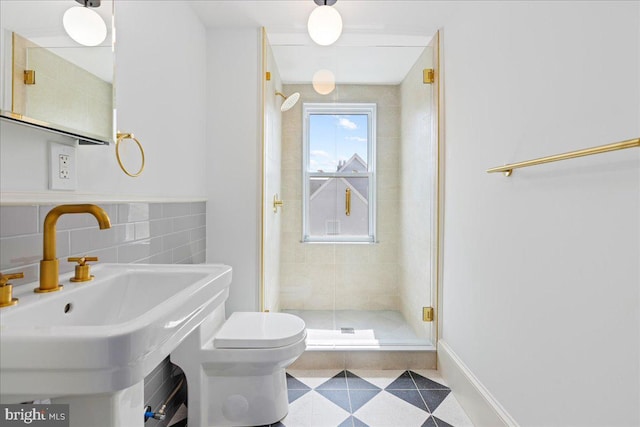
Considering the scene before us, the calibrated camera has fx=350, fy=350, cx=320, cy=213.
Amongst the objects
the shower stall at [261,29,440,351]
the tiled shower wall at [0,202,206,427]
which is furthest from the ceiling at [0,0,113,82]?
the shower stall at [261,29,440,351]

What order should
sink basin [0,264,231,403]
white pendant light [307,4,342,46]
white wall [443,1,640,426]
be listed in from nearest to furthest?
1. sink basin [0,264,231,403]
2. white wall [443,1,640,426]
3. white pendant light [307,4,342,46]

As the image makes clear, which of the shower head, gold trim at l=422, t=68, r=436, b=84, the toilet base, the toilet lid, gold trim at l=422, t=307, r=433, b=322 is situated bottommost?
the toilet base

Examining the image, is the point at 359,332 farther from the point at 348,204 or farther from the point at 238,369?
the point at 238,369

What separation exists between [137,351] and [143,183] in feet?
3.44

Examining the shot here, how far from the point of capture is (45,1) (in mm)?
951

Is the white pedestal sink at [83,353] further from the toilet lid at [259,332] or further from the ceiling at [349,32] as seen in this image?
the ceiling at [349,32]

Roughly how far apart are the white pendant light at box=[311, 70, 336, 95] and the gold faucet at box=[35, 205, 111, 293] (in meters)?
1.85

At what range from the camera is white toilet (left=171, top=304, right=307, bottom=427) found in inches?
60.7

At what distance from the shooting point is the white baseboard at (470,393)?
145 cm

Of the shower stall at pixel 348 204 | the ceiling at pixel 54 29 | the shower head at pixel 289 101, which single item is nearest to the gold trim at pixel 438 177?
the shower stall at pixel 348 204

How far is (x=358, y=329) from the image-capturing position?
242cm

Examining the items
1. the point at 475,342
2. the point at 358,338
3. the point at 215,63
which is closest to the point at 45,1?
the point at 215,63

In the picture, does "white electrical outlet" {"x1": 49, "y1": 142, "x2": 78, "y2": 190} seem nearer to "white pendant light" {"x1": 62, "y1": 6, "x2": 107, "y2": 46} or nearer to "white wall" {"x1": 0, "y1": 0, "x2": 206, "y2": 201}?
"white wall" {"x1": 0, "y1": 0, "x2": 206, "y2": 201}

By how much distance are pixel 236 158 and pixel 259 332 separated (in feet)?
3.65
